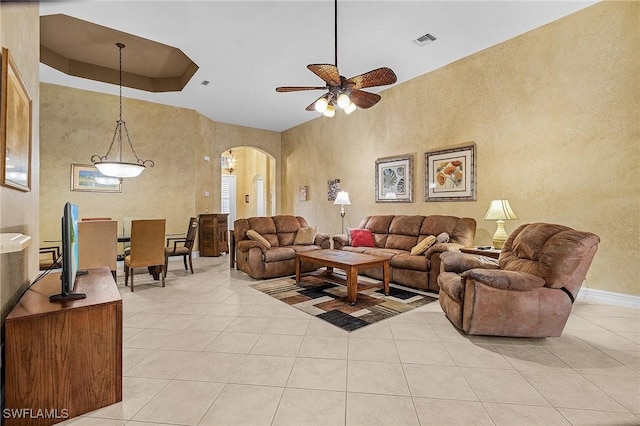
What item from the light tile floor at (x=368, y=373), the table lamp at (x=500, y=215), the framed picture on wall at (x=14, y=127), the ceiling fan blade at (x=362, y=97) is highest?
the ceiling fan blade at (x=362, y=97)

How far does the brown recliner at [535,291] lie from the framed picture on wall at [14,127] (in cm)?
315

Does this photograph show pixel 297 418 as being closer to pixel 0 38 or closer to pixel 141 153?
pixel 0 38

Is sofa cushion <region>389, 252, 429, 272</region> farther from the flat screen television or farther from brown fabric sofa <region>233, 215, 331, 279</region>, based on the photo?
the flat screen television

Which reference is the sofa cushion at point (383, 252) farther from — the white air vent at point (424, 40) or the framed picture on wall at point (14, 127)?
the framed picture on wall at point (14, 127)

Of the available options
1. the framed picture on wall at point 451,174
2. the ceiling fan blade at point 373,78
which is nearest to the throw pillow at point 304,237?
the framed picture on wall at point 451,174

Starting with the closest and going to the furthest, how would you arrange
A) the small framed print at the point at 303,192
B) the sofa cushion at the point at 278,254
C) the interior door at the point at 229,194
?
the sofa cushion at the point at 278,254 < the small framed print at the point at 303,192 < the interior door at the point at 229,194

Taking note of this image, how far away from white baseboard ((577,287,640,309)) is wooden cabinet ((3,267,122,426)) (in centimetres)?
466

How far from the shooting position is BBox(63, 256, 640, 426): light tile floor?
166 cm

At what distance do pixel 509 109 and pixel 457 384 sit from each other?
3.72 m

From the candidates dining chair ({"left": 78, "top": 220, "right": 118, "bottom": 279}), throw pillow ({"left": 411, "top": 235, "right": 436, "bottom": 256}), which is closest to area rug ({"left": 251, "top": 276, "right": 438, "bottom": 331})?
throw pillow ({"left": 411, "top": 235, "right": 436, "bottom": 256})

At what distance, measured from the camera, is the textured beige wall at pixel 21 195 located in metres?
1.68

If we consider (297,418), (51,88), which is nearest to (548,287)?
(297,418)

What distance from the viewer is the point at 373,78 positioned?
10.3 feet

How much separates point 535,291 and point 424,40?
3.37m
